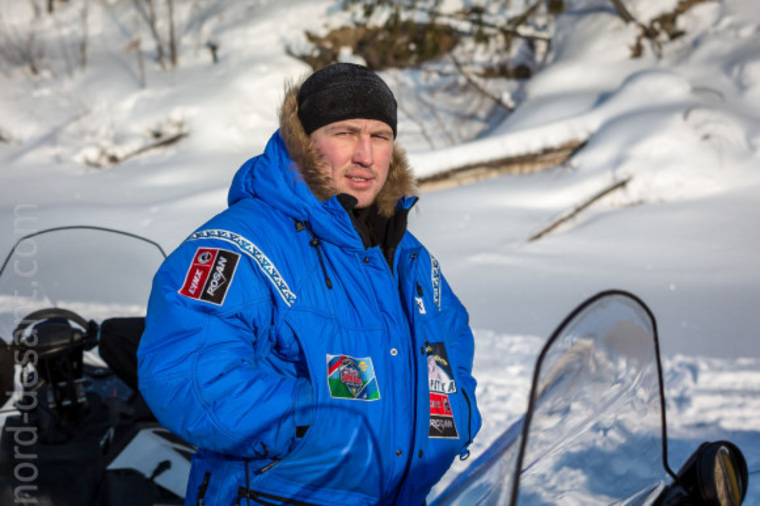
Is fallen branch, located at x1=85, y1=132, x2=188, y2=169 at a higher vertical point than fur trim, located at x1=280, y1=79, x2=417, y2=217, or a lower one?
lower

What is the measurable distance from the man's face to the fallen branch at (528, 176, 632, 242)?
5.17 metres

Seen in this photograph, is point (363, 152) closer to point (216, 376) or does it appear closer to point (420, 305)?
point (420, 305)

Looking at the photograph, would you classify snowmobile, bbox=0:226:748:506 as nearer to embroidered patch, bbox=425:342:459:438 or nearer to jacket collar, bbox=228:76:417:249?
embroidered patch, bbox=425:342:459:438

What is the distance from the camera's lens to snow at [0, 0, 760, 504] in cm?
439

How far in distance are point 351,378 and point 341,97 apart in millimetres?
730

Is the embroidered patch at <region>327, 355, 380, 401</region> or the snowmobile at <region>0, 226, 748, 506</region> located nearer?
the snowmobile at <region>0, 226, 748, 506</region>

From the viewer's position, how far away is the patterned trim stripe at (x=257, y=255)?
57.3 inches

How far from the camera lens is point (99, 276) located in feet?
8.96

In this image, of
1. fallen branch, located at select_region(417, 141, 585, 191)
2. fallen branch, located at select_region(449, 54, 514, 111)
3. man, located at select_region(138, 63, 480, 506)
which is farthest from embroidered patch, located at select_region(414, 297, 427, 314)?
fallen branch, located at select_region(449, 54, 514, 111)

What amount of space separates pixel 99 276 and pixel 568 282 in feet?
13.1

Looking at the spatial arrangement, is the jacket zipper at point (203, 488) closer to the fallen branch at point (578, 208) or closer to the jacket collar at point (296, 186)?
the jacket collar at point (296, 186)

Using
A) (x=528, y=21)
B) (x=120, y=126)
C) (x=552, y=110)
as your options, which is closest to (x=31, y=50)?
(x=120, y=126)

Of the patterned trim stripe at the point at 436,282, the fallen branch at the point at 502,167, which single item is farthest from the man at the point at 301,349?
the fallen branch at the point at 502,167

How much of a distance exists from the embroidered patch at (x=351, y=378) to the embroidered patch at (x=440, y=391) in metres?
0.20
